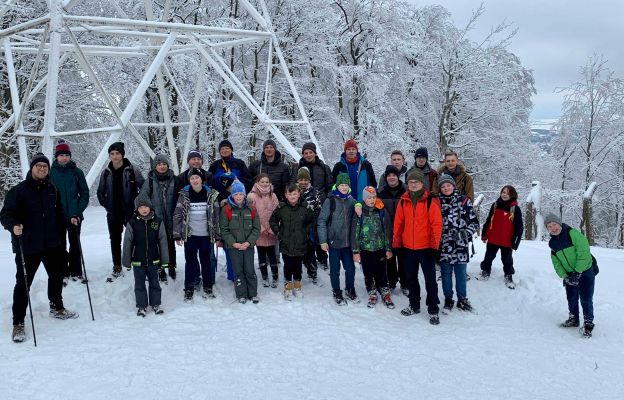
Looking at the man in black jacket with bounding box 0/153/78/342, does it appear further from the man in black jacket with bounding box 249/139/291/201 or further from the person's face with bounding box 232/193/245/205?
the man in black jacket with bounding box 249/139/291/201

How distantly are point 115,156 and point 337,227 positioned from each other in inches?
117

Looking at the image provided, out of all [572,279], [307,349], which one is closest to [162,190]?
[307,349]

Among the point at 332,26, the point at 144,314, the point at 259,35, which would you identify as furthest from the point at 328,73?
the point at 144,314

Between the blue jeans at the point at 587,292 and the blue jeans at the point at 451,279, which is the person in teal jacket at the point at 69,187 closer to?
the blue jeans at the point at 451,279

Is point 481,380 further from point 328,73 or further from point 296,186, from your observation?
point 328,73

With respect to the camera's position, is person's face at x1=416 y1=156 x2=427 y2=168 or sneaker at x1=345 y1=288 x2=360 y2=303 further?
person's face at x1=416 y1=156 x2=427 y2=168

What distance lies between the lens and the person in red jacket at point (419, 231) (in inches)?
215

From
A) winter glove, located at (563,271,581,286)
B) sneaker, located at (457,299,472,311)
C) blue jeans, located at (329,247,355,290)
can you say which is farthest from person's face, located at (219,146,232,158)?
winter glove, located at (563,271,581,286)

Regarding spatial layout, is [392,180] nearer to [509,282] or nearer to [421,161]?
[421,161]

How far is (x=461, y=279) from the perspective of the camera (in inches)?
233

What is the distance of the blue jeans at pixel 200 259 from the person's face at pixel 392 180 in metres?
2.45

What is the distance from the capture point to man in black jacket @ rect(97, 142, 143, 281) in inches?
232

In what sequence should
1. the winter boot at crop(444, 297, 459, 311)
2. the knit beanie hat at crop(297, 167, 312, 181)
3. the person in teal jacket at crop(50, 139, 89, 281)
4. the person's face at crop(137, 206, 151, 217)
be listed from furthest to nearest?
the knit beanie hat at crop(297, 167, 312, 181)
the winter boot at crop(444, 297, 459, 311)
the person in teal jacket at crop(50, 139, 89, 281)
the person's face at crop(137, 206, 151, 217)

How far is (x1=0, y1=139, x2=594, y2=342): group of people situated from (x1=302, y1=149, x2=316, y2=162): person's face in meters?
0.02
